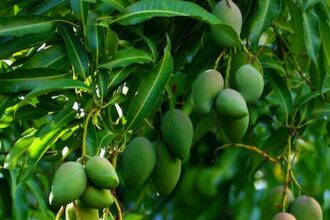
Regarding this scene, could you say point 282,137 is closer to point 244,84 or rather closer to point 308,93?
point 308,93

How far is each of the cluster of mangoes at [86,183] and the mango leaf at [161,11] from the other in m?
0.21

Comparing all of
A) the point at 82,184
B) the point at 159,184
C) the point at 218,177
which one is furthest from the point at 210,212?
the point at 82,184

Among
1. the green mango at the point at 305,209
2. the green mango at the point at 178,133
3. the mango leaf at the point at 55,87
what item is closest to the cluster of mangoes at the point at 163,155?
the green mango at the point at 178,133

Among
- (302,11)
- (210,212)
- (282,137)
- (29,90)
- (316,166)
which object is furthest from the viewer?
(316,166)

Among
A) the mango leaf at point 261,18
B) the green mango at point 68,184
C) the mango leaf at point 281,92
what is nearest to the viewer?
the green mango at point 68,184

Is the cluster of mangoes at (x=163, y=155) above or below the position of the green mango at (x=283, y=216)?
above

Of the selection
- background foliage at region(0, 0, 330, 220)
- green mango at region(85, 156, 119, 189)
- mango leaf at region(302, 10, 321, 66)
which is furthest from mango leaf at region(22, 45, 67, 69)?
mango leaf at region(302, 10, 321, 66)

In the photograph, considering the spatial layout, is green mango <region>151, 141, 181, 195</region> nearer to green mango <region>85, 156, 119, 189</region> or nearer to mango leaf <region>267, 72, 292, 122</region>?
green mango <region>85, 156, 119, 189</region>

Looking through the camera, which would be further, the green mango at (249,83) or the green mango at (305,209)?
the green mango at (305,209)

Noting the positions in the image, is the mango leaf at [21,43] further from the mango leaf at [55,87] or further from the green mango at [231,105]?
the green mango at [231,105]

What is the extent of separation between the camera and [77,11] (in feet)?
4.12

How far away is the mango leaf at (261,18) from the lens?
1328 millimetres

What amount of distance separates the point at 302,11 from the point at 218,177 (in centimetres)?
75

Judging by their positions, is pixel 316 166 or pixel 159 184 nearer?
pixel 159 184
